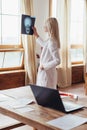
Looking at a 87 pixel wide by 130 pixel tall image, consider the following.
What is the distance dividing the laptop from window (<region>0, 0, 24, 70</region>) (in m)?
3.05

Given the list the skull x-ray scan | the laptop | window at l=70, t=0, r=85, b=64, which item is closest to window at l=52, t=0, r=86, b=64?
window at l=70, t=0, r=85, b=64

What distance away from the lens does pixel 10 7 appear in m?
5.07

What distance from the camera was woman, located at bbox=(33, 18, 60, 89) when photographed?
2845mm

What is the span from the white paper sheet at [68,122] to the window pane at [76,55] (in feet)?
17.2

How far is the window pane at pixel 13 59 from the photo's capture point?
16.8 ft

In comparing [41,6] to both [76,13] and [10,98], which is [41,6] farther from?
[10,98]

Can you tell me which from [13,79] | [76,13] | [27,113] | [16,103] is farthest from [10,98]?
[76,13]

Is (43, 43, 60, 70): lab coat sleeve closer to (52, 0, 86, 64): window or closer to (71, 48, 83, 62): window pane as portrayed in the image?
(52, 0, 86, 64): window

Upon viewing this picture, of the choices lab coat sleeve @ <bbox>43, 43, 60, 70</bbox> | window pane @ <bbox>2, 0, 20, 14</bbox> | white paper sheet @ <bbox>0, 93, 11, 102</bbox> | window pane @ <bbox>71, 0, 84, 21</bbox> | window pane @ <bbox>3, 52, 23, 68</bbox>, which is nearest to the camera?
white paper sheet @ <bbox>0, 93, 11, 102</bbox>

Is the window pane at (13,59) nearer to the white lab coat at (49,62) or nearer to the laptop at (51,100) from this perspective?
the white lab coat at (49,62)

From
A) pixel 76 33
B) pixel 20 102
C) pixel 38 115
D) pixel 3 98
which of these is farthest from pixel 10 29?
pixel 38 115

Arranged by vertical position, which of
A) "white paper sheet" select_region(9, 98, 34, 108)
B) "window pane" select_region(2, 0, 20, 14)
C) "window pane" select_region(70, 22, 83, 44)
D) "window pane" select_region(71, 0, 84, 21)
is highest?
"window pane" select_region(71, 0, 84, 21)

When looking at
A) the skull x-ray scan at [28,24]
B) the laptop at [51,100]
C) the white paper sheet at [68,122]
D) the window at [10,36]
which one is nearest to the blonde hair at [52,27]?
the skull x-ray scan at [28,24]

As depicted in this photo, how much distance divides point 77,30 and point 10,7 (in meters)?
2.43
